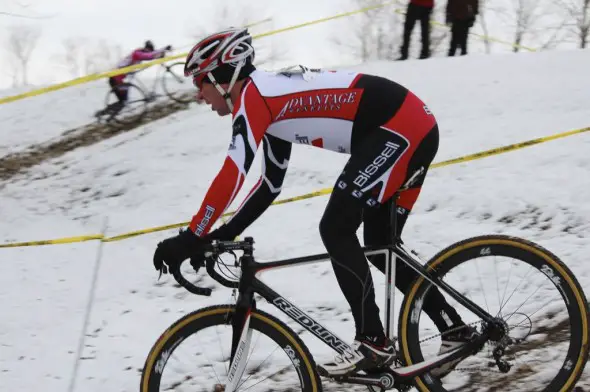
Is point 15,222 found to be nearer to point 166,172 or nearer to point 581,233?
point 166,172

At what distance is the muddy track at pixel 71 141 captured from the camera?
39.5 ft

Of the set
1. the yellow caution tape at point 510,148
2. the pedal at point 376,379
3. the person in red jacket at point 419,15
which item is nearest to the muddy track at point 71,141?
the person in red jacket at point 419,15

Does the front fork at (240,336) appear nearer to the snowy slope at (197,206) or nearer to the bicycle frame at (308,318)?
the bicycle frame at (308,318)

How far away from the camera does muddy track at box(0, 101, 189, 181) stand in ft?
39.5

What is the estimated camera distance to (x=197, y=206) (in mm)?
9695

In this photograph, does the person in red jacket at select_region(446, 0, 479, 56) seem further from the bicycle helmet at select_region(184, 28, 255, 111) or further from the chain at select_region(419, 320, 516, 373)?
the bicycle helmet at select_region(184, 28, 255, 111)

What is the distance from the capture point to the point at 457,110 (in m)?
11.6

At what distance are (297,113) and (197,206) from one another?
598 cm

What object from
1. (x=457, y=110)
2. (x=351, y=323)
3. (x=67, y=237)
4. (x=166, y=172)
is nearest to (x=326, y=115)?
(x=351, y=323)

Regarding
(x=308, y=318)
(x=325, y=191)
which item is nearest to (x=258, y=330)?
(x=308, y=318)

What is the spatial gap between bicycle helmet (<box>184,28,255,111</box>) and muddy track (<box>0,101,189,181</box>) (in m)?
8.73

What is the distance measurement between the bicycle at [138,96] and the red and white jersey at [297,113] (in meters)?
10.00

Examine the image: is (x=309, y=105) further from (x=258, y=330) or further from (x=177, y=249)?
(x=258, y=330)

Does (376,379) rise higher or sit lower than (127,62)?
higher
